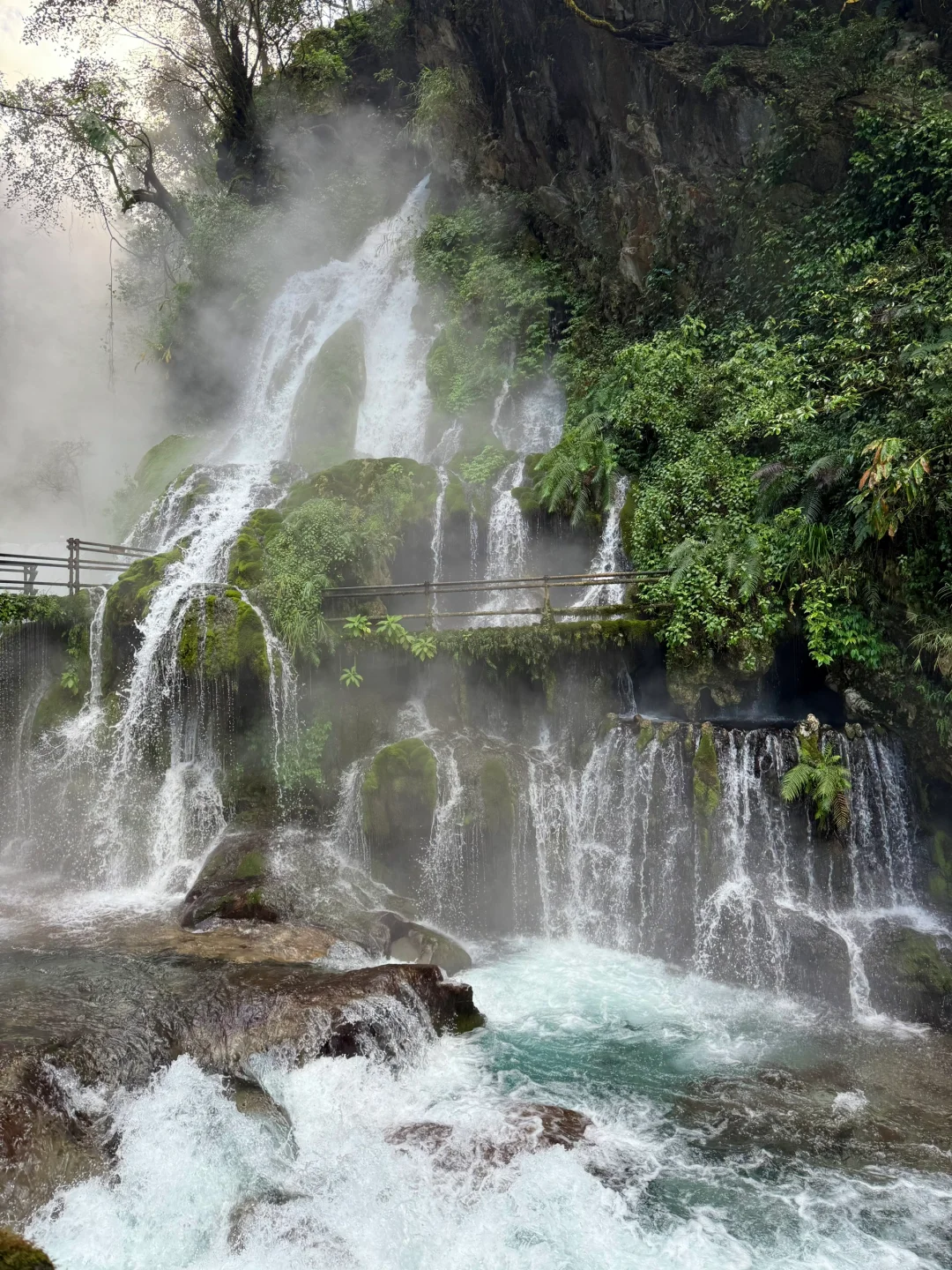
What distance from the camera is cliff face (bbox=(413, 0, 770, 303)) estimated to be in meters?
18.0

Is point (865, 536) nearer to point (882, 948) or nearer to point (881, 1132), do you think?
point (882, 948)

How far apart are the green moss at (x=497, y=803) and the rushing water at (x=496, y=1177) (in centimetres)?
366

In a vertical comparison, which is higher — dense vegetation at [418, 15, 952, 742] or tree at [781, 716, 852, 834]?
dense vegetation at [418, 15, 952, 742]

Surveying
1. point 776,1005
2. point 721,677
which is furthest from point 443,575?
point 776,1005

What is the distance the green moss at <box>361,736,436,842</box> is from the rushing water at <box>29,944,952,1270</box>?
4.17m

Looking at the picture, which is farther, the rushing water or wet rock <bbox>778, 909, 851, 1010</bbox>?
wet rock <bbox>778, 909, 851, 1010</bbox>

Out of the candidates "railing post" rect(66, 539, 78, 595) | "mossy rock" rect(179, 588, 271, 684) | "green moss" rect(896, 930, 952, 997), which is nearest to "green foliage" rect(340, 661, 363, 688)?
"mossy rock" rect(179, 588, 271, 684)

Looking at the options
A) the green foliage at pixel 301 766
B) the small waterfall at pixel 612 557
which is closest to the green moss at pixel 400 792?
the green foliage at pixel 301 766

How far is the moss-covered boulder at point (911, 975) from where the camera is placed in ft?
29.5

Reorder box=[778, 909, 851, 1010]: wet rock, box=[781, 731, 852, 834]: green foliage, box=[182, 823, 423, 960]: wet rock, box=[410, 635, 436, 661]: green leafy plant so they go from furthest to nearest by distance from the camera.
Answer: box=[410, 635, 436, 661]: green leafy plant → box=[182, 823, 423, 960]: wet rock → box=[781, 731, 852, 834]: green foliage → box=[778, 909, 851, 1010]: wet rock

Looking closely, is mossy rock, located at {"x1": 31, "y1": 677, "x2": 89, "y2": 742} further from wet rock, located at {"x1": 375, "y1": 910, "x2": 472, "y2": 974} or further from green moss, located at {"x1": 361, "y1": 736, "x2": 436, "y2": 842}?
wet rock, located at {"x1": 375, "y1": 910, "x2": 472, "y2": 974}


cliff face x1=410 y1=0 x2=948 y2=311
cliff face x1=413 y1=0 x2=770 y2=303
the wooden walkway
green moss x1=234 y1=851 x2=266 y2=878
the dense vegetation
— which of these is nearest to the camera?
the dense vegetation

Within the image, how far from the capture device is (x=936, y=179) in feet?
45.5

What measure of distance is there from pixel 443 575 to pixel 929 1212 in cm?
1274
